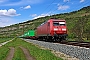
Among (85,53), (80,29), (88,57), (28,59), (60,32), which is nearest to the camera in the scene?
(88,57)

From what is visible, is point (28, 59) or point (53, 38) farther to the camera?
point (53, 38)

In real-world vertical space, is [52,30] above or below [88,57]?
above

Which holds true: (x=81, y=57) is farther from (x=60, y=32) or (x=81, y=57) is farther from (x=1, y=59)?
(x=60, y=32)

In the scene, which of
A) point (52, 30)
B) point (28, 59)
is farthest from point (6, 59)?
point (52, 30)

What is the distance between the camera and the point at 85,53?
14.2 metres

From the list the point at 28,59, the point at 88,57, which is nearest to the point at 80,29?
the point at 28,59

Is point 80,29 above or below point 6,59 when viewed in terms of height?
above

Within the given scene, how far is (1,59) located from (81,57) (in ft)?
27.5

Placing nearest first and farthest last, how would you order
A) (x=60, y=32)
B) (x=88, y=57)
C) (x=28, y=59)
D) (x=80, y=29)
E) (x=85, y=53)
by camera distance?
(x=88, y=57)
(x=85, y=53)
(x=28, y=59)
(x=60, y=32)
(x=80, y=29)

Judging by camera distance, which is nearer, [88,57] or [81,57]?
[88,57]

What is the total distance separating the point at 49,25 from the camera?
36906 mm

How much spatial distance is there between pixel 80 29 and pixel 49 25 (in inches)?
985

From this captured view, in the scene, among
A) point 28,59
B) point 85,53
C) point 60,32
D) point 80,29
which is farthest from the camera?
point 80,29

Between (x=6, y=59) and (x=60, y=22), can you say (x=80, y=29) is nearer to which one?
(x=60, y=22)
